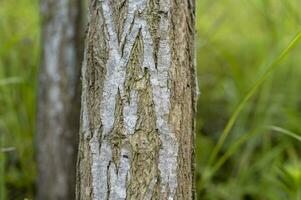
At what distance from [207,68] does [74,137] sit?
30.9 inches

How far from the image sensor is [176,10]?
0.89 metres

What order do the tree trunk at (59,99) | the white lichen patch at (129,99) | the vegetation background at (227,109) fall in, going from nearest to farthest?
the white lichen patch at (129,99) < the tree trunk at (59,99) < the vegetation background at (227,109)

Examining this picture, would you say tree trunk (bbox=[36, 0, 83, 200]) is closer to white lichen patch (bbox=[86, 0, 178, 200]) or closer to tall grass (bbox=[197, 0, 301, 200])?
tall grass (bbox=[197, 0, 301, 200])

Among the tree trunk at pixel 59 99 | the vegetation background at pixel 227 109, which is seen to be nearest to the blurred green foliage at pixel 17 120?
the vegetation background at pixel 227 109

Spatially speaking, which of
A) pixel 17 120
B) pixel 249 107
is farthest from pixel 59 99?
pixel 249 107

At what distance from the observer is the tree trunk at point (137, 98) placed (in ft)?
2.88

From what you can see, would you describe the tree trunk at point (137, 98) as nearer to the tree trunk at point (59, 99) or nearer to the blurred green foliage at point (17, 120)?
the tree trunk at point (59, 99)

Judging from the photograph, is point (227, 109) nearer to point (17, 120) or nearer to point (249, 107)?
point (249, 107)

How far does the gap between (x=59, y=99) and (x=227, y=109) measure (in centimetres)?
73

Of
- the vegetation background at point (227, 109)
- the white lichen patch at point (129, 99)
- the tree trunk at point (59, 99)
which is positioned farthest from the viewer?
the vegetation background at point (227, 109)

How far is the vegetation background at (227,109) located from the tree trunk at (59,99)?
98 mm

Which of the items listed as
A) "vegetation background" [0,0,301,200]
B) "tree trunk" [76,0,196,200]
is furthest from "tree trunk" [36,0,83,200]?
"tree trunk" [76,0,196,200]

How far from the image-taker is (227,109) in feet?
6.73

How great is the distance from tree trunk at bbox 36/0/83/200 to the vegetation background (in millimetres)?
98
